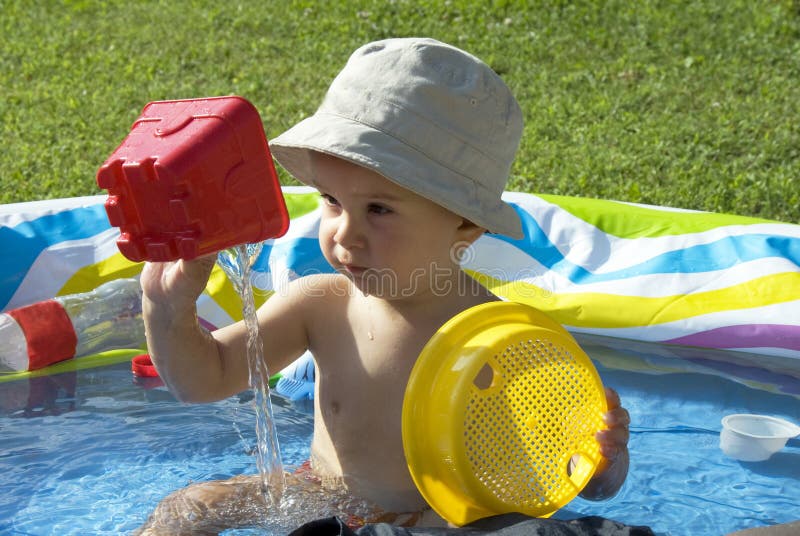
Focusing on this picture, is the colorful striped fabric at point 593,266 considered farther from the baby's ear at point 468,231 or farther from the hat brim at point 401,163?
the hat brim at point 401,163

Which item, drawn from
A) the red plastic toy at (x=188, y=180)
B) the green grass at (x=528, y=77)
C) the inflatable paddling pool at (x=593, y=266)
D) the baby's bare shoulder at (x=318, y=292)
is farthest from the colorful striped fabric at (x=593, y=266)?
the red plastic toy at (x=188, y=180)

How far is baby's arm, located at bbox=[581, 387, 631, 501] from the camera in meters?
2.04

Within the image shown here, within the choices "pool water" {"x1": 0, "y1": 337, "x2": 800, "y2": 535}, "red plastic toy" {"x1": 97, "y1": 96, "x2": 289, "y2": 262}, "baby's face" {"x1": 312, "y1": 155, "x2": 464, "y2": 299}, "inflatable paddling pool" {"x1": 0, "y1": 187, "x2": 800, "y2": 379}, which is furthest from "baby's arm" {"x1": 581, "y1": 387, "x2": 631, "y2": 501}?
"inflatable paddling pool" {"x1": 0, "y1": 187, "x2": 800, "y2": 379}

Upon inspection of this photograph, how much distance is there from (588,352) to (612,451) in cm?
119

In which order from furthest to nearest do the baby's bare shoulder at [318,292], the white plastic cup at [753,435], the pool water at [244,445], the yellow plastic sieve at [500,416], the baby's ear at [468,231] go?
the white plastic cup at [753,435] → the pool water at [244,445] → the baby's bare shoulder at [318,292] → the baby's ear at [468,231] → the yellow plastic sieve at [500,416]

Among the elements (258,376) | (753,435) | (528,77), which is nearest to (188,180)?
(258,376)

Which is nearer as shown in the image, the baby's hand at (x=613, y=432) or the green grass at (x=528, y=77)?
the baby's hand at (x=613, y=432)

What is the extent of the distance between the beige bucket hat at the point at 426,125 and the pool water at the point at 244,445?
2.92 feet

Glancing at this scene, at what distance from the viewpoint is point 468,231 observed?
222 cm

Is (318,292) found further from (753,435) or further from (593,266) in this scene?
(593,266)

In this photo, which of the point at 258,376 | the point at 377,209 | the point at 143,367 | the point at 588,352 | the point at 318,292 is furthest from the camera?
the point at 588,352

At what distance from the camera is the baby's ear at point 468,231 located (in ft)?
7.25

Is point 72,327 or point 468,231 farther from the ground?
point 468,231

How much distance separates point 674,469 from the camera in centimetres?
270
